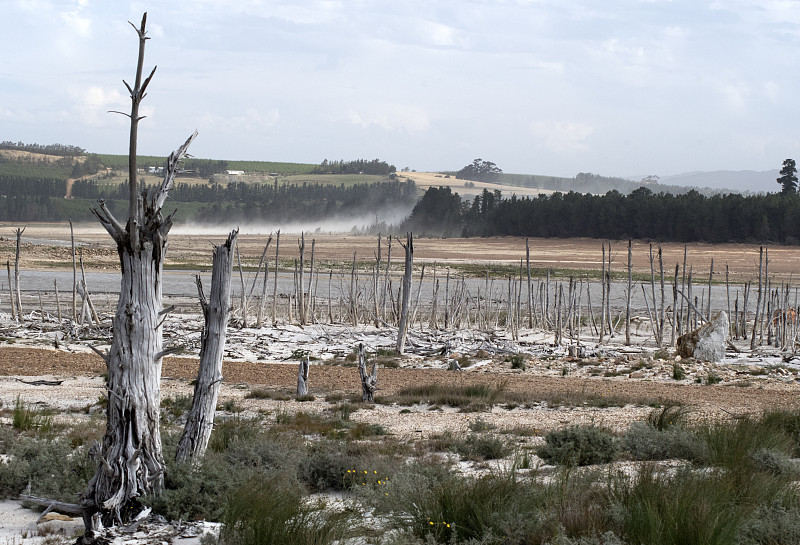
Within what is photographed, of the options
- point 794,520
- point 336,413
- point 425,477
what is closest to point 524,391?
point 336,413

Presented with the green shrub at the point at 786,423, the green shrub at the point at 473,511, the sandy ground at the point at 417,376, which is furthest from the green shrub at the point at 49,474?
the green shrub at the point at 786,423

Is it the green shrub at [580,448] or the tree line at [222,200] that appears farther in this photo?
the tree line at [222,200]

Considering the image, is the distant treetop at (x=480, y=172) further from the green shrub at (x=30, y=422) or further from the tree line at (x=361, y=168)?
the green shrub at (x=30, y=422)

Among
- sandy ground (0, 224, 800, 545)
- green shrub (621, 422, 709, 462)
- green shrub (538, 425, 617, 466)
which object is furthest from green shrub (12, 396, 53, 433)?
green shrub (621, 422, 709, 462)

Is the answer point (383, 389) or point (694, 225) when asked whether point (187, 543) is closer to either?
point (383, 389)

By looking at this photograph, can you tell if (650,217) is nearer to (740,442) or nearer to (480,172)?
(740,442)

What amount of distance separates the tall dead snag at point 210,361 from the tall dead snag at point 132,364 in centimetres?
107

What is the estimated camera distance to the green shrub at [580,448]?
8.52 m

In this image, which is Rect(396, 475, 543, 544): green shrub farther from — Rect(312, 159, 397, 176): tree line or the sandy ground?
Rect(312, 159, 397, 176): tree line

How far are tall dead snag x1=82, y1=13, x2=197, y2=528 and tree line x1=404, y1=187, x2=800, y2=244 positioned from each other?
64165mm

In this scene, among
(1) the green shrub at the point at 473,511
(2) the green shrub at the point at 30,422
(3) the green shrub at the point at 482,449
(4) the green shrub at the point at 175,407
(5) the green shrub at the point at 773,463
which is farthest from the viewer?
(4) the green shrub at the point at 175,407

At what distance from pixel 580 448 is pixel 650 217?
6403 centimetres

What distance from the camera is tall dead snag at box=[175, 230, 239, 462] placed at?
7133mm

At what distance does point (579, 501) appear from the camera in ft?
20.6
